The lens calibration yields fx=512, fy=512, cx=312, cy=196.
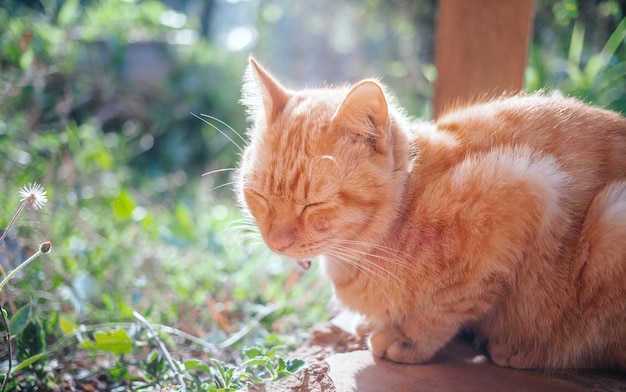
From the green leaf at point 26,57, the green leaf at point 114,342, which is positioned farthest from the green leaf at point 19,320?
the green leaf at point 26,57

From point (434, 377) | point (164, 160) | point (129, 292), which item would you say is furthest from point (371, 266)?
point (164, 160)

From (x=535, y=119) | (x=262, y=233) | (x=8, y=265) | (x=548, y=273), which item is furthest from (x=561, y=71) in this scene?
(x=8, y=265)

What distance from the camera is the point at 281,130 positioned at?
178 centimetres

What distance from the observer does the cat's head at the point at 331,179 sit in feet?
5.37

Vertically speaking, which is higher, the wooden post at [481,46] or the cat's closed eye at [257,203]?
the wooden post at [481,46]

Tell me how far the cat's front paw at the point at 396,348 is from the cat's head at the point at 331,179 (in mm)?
347

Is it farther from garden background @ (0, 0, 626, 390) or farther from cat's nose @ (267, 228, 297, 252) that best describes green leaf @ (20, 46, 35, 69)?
cat's nose @ (267, 228, 297, 252)

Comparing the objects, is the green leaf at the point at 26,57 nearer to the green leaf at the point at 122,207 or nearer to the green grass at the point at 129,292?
the green grass at the point at 129,292

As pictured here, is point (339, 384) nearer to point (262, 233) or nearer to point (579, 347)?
point (262, 233)

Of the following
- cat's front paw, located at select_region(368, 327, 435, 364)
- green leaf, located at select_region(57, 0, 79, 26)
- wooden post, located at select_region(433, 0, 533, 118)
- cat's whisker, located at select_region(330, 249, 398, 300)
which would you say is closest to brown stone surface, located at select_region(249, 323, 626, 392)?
cat's front paw, located at select_region(368, 327, 435, 364)

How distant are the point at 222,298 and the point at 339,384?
1.34 m

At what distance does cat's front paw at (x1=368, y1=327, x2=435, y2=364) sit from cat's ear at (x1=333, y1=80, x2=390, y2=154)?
2.07 ft

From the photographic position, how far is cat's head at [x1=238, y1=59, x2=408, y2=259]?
1.64 m

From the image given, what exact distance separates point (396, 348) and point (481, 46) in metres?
1.82
